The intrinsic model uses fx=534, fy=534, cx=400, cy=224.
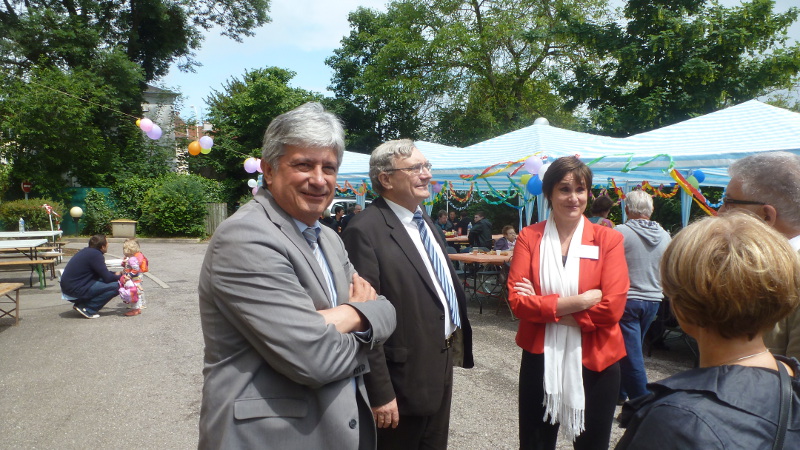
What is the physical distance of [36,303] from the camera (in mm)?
8859

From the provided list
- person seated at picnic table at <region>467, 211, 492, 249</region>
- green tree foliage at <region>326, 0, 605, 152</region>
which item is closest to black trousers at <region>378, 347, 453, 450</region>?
person seated at picnic table at <region>467, 211, 492, 249</region>

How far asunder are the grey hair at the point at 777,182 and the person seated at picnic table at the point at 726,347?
2.76 feet

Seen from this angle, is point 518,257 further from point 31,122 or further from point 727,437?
point 31,122

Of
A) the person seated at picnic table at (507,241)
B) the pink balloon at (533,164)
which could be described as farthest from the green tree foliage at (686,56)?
the pink balloon at (533,164)

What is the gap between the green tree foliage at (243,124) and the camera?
27.8 m

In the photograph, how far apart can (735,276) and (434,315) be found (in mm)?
1391

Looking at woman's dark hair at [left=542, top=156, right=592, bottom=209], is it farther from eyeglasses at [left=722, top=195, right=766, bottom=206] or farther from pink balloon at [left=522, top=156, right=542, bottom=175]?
pink balloon at [left=522, top=156, right=542, bottom=175]

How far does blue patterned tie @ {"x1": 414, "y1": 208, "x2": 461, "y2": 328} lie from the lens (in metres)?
2.47

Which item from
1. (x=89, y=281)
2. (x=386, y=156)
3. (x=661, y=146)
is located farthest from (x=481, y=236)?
(x=386, y=156)

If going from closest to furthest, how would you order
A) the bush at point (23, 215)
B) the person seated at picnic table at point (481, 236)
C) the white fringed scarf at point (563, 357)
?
1. the white fringed scarf at point (563, 357)
2. the person seated at picnic table at point (481, 236)
3. the bush at point (23, 215)

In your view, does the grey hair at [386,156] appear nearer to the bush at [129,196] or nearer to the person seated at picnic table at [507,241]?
the person seated at picnic table at [507,241]

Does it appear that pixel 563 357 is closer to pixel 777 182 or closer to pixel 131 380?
pixel 777 182

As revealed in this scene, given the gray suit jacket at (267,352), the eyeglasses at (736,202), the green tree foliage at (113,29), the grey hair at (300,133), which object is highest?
the green tree foliage at (113,29)

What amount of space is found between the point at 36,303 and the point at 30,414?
5750mm
